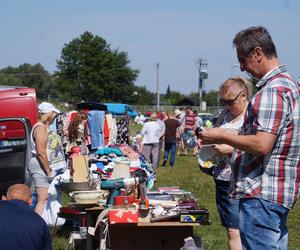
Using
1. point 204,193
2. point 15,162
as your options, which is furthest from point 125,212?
point 204,193

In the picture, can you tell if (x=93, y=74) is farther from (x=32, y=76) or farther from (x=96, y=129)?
(x=96, y=129)

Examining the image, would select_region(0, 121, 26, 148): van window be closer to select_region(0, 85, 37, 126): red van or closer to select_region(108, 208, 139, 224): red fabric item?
select_region(0, 85, 37, 126): red van

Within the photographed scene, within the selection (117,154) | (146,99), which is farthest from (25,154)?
(146,99)

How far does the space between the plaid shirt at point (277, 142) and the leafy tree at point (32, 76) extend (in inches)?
4110

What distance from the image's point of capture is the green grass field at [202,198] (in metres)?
7.73

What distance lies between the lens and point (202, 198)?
11391 mm

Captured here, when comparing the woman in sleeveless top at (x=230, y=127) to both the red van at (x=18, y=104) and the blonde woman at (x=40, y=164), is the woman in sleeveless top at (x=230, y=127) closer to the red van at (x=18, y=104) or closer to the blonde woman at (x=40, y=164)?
the blonde woman at (x=40, y=164)

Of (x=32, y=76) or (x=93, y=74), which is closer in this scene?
(x=93, y=74)

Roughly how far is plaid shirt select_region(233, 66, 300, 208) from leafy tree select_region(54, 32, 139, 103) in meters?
87.0

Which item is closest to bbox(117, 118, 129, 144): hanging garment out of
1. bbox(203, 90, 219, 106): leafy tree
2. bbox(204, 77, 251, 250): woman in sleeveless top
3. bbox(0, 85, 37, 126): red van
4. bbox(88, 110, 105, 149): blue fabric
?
bbox(88, 110, 105, 149): blue fabric

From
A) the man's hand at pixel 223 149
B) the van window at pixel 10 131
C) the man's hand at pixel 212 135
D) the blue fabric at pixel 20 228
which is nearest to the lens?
the man's hand at pixel 212 135

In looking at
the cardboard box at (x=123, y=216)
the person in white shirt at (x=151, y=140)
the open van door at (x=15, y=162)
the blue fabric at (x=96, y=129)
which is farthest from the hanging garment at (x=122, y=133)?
the cardboard box at (x=123, y=216)

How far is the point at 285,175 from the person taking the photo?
3.54 meters

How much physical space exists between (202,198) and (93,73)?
268 ft
